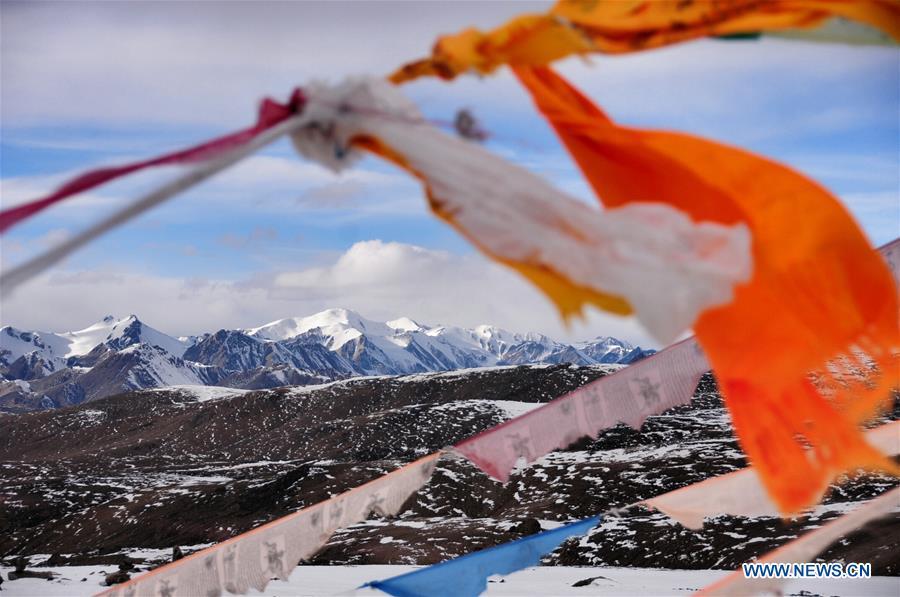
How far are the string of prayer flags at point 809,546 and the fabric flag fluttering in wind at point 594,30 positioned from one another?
7.77 ft

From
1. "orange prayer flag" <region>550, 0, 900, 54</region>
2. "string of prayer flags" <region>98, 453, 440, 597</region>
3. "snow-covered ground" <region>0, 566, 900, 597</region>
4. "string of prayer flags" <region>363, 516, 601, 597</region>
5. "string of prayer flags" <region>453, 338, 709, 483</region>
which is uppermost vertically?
"orange prayer flag" <region>550, 0, 900, 54</region>

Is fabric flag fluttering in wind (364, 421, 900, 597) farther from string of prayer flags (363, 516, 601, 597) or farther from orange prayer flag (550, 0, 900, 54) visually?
orange prayer flag (550, 0, 900, 54)

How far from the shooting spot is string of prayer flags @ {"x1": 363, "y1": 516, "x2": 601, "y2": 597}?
22.2ft

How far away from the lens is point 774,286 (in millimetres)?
3365

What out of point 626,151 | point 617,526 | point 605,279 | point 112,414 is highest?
point 112,414

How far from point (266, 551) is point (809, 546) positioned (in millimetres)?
5231

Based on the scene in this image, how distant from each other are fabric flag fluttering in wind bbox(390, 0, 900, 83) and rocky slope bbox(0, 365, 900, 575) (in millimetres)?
6809

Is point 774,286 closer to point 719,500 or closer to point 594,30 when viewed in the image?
point 594,30

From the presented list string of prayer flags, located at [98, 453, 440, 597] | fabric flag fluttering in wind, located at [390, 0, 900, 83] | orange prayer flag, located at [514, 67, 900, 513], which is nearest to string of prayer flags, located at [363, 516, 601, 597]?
string of prayer flags, located at [98, 453, 440, 597]

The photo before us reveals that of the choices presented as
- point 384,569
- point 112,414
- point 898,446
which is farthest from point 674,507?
point 112,414

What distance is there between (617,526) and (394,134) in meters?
37.8

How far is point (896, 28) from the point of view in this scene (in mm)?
3506

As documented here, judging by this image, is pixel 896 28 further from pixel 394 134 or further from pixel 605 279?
pixel 394 134

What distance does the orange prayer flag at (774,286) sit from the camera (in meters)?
3.39
